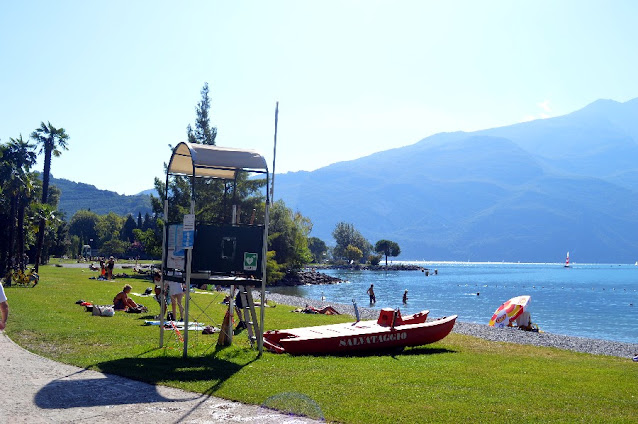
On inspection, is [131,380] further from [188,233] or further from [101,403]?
[188,233]

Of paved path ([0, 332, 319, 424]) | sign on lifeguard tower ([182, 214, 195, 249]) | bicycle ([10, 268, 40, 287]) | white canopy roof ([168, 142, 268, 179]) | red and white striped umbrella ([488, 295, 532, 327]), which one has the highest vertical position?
white canopy roof ([168, 142, 268, 179])

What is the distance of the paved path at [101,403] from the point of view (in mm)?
8812

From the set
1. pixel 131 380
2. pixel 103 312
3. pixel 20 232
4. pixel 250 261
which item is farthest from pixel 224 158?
pixel 20 232

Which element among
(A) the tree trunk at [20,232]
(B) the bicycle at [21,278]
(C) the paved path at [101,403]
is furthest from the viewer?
(A) the tree trunk at [20,232]

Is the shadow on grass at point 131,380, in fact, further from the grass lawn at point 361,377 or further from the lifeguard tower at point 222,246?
the lifeguard tower at point 222,246

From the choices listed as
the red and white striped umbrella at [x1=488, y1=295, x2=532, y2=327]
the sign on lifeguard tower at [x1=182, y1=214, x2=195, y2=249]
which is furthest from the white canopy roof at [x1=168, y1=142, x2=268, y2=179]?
the red and white striped umbrella at [x1=488, y1=295, x2=532, y2=327]

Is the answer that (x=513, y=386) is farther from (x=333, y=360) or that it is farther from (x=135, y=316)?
(x=135, y=316)

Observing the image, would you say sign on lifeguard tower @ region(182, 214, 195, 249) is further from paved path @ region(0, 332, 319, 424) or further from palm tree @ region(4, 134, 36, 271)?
palm tree @ region(4, 134, 36, 271)

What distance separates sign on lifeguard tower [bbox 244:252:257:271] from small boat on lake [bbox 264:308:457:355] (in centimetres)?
228

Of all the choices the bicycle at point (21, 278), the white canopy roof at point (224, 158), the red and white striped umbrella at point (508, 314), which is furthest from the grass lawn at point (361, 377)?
the red and white striped umbrella at point (508, 314)

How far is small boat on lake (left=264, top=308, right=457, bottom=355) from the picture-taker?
16.4 m

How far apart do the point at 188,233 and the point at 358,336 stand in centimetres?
601

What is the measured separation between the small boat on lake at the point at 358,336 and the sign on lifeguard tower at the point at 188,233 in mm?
3828

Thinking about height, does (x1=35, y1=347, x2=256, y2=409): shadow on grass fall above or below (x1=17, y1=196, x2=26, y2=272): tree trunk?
below
